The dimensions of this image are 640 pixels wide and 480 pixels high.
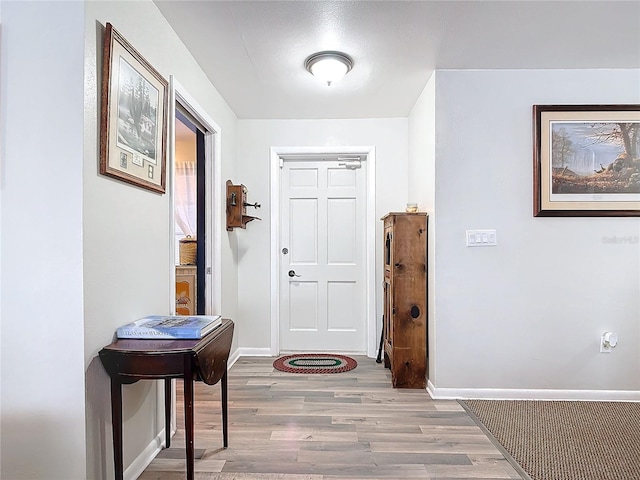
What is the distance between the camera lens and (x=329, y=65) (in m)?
2.73

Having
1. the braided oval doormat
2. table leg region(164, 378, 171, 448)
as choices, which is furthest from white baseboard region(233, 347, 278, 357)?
table leg region(164, 378, 171, 448)

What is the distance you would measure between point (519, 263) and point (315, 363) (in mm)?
1946

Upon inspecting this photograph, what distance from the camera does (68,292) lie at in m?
1.55

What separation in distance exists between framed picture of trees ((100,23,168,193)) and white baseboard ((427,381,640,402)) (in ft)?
7.68

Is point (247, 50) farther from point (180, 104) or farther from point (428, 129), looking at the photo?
point (428, 129)

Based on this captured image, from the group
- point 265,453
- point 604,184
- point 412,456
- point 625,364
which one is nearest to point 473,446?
point 412,456

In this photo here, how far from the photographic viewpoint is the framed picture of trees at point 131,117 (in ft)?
5.50

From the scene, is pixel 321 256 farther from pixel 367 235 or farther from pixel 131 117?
pixel 131 117

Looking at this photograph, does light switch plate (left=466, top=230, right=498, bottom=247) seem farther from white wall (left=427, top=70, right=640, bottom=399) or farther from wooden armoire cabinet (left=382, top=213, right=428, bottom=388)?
wooden armoire cabinet (left=382, top=213, right=428, bottom=388)

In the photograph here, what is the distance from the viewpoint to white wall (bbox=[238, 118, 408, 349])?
4062 mm

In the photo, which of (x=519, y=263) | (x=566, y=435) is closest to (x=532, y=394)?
(x=566, y=435)

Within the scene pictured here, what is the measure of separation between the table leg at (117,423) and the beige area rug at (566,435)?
1.81m

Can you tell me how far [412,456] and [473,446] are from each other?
368 mm

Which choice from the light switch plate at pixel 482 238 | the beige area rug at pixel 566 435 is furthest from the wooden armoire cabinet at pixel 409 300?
the beige area rug at pixel 566 435
